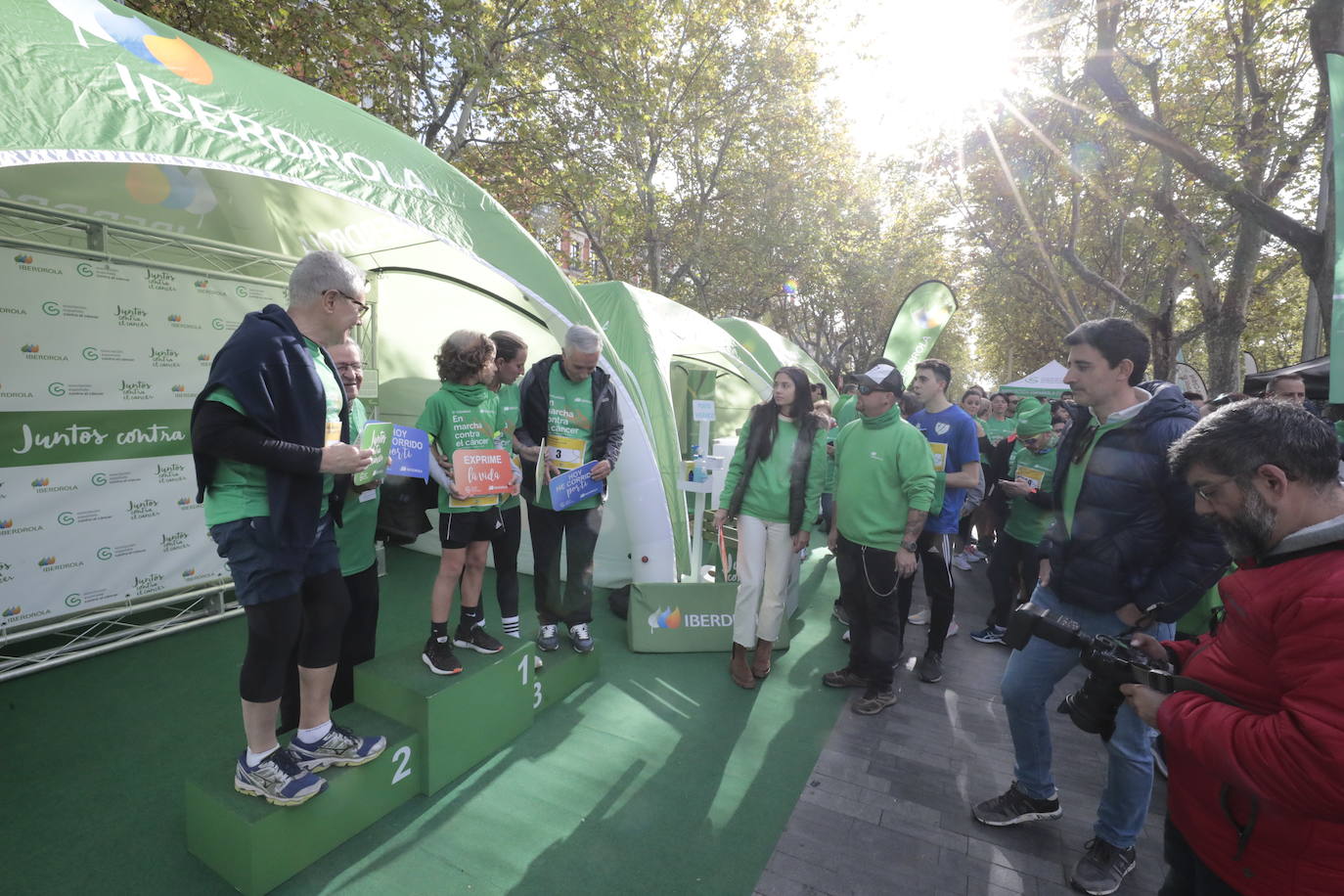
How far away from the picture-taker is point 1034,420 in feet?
14.9

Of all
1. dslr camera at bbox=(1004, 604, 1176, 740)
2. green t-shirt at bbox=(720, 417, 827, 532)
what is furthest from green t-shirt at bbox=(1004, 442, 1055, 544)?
dslr camera at bbox=(1004, 604, 1176, 740)

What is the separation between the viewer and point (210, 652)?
12.9 feet

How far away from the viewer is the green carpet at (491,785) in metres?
2.25

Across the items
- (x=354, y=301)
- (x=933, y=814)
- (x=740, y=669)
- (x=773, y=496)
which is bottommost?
(x=933, y=814)

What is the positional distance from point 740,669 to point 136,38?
4.41 meters

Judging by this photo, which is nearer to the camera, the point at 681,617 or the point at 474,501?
the point at 474,501

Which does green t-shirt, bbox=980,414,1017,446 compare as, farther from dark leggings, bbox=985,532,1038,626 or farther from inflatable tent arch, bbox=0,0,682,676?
inflatable tent arch, bbox=0,0,682,676

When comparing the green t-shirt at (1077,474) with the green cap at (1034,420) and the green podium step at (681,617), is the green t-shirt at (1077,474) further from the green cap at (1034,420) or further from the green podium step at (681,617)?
the green cap at (1034,420)

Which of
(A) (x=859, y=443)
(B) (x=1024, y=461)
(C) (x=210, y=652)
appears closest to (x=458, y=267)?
(C) (x=210, y=652)

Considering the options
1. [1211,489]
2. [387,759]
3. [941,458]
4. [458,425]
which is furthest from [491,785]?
[941,458]

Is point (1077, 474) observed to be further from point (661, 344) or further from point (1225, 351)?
point (1225, 351)

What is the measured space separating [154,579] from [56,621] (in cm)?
51

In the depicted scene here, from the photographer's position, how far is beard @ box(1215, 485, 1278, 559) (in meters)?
1.23

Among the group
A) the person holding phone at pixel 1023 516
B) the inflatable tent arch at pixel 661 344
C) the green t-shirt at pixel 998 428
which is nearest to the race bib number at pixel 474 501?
the inflatable tent arch at pixel 661 344
